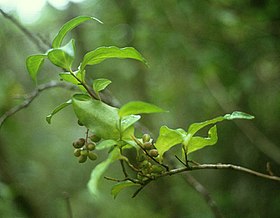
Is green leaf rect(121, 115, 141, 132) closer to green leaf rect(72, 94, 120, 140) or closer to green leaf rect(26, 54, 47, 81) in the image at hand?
green leaf rect(72, 94, 120, 140)

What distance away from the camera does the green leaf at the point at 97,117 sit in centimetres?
58

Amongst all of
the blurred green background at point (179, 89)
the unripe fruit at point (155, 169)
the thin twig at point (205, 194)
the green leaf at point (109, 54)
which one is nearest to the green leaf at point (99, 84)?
the green leaf at point (109, 54)

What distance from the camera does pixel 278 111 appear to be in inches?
82.7

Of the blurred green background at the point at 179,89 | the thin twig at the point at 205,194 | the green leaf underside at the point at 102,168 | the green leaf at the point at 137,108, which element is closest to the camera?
the green leaf at the point at 137,108

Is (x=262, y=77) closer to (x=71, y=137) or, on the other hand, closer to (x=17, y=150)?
(x=17, y=150)

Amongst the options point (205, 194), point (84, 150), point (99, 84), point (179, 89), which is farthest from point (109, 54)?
point (179, 89)

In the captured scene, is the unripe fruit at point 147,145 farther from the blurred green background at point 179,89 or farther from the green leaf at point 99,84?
the blurred green background at point 179,89

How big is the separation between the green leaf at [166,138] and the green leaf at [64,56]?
0.56ft

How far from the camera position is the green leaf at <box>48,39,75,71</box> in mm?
578

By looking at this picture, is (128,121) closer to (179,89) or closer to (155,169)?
(155,169)

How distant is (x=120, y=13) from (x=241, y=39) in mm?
637

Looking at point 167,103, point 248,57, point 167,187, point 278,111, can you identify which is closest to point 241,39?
point 248,57

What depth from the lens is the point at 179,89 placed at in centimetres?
257

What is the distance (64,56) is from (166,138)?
0.19 m
